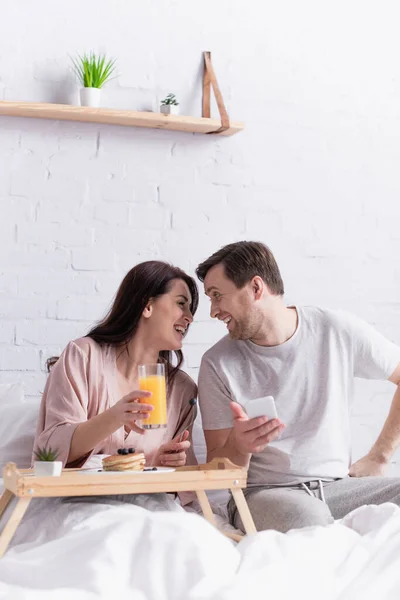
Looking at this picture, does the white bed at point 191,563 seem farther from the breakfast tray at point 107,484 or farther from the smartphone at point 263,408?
the smartphone at point 263,408

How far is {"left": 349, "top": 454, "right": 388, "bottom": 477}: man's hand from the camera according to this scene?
2.58 meters

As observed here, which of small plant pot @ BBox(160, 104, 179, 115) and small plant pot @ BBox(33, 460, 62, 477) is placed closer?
small plant pot @ BBox(33, 460, 62, 477)

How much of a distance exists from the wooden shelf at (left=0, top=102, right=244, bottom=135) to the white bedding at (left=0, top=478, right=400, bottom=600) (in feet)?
4.68

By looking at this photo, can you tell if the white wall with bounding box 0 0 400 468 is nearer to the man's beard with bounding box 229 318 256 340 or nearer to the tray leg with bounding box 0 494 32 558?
the man's beard with bounding box 229 318 256 340

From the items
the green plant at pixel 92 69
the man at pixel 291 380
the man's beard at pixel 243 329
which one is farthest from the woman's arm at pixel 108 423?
the green plant at pixel 92 69

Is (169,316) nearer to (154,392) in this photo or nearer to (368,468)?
(154,392)

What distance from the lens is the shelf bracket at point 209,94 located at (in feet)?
9.86

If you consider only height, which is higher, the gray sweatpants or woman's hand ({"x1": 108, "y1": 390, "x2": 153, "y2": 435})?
woman's hand ({"x1": 108, "y1": 390, "x2": 153, "y2": 435})

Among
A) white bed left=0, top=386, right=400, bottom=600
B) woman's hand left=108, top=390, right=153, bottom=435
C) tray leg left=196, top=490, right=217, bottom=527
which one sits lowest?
tray leg left=196, top=490, right=217, bottom=527

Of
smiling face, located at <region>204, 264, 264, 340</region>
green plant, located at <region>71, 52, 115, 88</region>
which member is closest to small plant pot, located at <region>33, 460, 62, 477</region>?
smiling face, located at <region>204, 264, 264, 340</region>

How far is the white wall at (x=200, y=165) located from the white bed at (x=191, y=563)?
3.90 feet

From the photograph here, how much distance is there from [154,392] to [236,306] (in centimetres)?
47

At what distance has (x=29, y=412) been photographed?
258 centimetres

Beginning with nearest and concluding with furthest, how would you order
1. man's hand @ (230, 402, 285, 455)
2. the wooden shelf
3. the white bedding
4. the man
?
the white bedding
man's hand @ (230, 402, 285, 455)
the man
the wooden shelf
